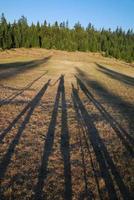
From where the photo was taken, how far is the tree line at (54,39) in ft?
415

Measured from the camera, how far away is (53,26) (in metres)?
154

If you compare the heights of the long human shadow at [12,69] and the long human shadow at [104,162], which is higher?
the long human shadow at [12,69]

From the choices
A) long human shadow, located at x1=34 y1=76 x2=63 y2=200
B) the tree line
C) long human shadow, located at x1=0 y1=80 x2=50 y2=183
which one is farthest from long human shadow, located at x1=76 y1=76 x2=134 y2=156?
the tree line

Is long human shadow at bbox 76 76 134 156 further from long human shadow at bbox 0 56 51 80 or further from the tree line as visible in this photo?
the tree line

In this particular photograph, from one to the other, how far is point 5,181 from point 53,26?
152 m

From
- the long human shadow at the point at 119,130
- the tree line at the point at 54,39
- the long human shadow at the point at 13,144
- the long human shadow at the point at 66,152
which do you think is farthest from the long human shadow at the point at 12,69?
the tree line at the point at 54,39

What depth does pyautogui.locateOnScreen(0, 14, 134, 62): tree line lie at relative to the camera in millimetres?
126562

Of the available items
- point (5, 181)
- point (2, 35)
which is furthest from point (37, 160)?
point (2, 35)

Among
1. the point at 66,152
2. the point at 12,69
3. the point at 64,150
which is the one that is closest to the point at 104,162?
the point at 66,152

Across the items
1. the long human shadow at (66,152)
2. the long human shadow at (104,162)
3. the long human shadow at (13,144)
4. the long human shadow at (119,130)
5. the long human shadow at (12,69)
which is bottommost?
the long human shadow at (119,130)

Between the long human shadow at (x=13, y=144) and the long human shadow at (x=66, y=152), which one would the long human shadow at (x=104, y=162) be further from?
the long human shadow at (x=13, y=144)

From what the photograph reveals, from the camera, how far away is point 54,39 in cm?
13638

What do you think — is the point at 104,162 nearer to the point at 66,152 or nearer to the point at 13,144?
the point at 66,152

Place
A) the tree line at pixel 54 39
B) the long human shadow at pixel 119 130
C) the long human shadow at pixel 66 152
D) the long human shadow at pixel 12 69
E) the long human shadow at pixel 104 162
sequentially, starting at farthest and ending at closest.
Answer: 1. the tree line at pixel 54 39
2. the long human shadow at pixel 12 69
3. the long human shadow at pixel 119 130
4. the long human shadow at pixel 104 162
5. the long human shadow at pixel 66 152
